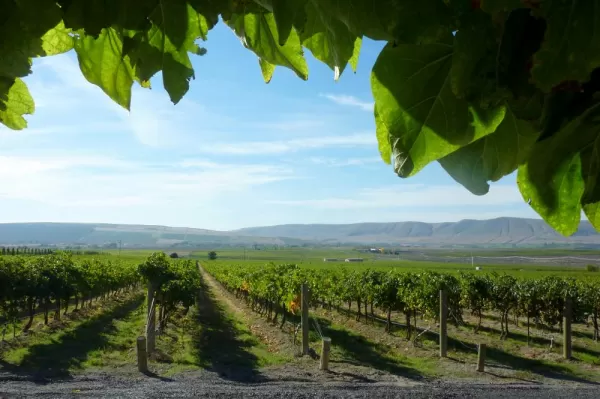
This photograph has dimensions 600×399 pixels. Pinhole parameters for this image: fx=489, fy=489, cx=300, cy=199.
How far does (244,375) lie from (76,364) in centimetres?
442

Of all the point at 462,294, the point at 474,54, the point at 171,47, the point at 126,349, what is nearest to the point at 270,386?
the point at 126,349

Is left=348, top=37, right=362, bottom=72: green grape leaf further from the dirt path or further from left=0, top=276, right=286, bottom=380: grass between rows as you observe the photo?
left=0, top=276, right=286, bottom=380: grass between rows

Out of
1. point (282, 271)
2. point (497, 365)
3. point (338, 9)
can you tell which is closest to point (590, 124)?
point (338, 9)

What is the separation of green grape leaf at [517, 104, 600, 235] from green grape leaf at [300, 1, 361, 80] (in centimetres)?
28

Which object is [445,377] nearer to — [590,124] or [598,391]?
[598,391]

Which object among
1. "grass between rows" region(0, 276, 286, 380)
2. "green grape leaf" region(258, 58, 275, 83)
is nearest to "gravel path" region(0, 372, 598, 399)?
"grass between rows" region(0, 276, 286, 380)

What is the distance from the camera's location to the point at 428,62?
21.6 inches

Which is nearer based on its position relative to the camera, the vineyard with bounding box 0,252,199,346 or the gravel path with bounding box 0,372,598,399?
the gravel path with bounding box 0,372,598,399

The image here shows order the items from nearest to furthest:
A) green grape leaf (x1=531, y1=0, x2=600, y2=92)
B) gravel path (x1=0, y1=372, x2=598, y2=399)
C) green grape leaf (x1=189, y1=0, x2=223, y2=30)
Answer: green grape leaf (x1=531, y1=0, x2=600, y2=92) < green grape leaf (x1=189, y1=0, x2=223, y2=30) < gravel path (x1=0, y1=372, x2=598, y2=399)

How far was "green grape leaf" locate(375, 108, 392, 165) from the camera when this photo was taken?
0.63m

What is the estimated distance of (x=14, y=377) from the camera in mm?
11211

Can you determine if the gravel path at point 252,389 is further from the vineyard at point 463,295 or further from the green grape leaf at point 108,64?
Answer: the green grape leaf at point 108,64

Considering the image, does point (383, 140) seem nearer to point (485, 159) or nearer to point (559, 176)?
point (485, 159)

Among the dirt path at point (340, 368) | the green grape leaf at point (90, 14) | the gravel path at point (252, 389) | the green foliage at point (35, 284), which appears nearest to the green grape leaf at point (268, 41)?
the green grape leaf at point (90, 14)
